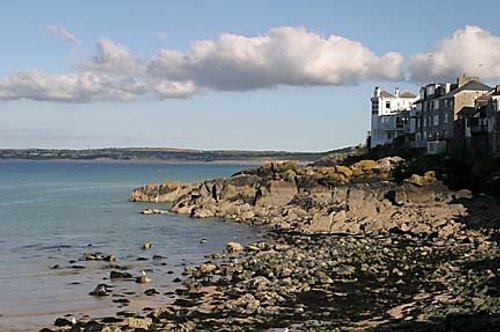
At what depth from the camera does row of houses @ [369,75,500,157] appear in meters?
61.2

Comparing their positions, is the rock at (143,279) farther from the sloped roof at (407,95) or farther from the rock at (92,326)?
the sloped roof at (407,95)

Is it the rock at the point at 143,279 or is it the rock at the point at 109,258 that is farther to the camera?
the rock at the point at 109,258

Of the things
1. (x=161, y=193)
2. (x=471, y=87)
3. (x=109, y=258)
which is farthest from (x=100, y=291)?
(x=161, y=193)

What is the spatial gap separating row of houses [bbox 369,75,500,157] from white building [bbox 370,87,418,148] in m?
0.11

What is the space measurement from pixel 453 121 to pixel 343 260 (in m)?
33.6

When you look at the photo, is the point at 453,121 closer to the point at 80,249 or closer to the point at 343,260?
the point at 343,260

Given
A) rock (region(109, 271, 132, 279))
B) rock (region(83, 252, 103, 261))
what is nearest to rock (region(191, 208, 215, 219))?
rock (region(83, 252, 103, 261))

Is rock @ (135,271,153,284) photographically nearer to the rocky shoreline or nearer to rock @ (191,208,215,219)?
the rocky shoreline

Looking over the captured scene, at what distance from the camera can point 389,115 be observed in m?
86.9

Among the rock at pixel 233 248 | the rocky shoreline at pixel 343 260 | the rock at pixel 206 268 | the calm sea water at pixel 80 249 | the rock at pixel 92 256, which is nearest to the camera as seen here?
the rocky shoreline at pixel 343 260

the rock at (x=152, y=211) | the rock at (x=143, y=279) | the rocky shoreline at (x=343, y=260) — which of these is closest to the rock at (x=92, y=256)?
the rocky shoreline at (x=343, y=260)

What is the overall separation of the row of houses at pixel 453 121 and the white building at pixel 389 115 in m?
0.11

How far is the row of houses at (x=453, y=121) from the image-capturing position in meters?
61.2

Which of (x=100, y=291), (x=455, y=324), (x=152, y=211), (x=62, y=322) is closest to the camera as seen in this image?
(x=455, y=324)
